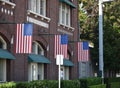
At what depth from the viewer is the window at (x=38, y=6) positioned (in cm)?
2967

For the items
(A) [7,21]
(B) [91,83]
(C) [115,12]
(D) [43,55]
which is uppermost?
(C) [115,12]

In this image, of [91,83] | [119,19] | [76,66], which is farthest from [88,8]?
[91,83]

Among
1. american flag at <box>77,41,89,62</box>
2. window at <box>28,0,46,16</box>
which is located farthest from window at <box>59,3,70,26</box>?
window at <box>28,0,46,16</box>

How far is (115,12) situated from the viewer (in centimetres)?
5031

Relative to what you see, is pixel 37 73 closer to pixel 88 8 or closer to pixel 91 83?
pixel 91 83

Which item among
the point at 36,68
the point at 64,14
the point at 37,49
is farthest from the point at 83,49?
the point at 36,68

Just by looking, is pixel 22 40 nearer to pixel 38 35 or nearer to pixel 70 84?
pixel 70 84

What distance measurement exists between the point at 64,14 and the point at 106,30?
12182mm

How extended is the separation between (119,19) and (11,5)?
27434mm

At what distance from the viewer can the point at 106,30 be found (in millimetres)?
47719

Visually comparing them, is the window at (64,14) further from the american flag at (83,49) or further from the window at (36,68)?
the window at (36,68)

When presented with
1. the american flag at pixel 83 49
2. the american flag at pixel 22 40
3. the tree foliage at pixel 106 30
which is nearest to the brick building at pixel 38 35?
the american flag at pixel 22 40

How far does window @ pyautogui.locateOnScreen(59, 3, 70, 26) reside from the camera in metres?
35.8

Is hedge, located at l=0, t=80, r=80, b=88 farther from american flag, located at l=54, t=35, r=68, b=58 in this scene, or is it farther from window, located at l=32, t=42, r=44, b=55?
window, located at l=32, t=42, r=44, b=55
